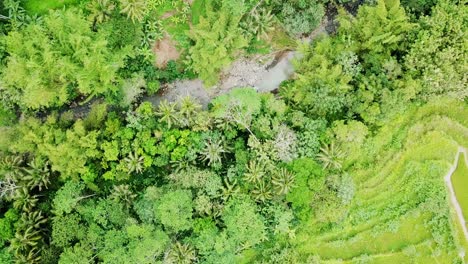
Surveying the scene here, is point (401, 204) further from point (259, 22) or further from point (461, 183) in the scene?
point (259, 22)

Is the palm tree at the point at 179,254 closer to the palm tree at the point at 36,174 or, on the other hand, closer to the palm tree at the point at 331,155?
the palm tree at the point at 36,174

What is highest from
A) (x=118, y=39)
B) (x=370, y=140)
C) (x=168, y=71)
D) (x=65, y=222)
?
(x=118, y=39)

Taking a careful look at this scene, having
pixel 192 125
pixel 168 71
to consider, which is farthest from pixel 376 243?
pixel 168 71

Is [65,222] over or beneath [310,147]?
beneath

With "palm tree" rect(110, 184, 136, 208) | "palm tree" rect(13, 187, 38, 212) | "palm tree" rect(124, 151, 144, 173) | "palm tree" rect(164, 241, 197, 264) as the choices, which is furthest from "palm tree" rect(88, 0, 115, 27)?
"palm tree" rect(164, 241, 197, 264)

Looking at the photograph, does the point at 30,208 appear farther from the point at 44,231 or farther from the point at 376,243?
the point at 376,243

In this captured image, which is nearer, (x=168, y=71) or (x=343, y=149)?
(x=343, y=149)

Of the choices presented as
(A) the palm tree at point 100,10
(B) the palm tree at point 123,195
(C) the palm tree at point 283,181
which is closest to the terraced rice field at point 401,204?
(C) the palm tree at point 283,181
